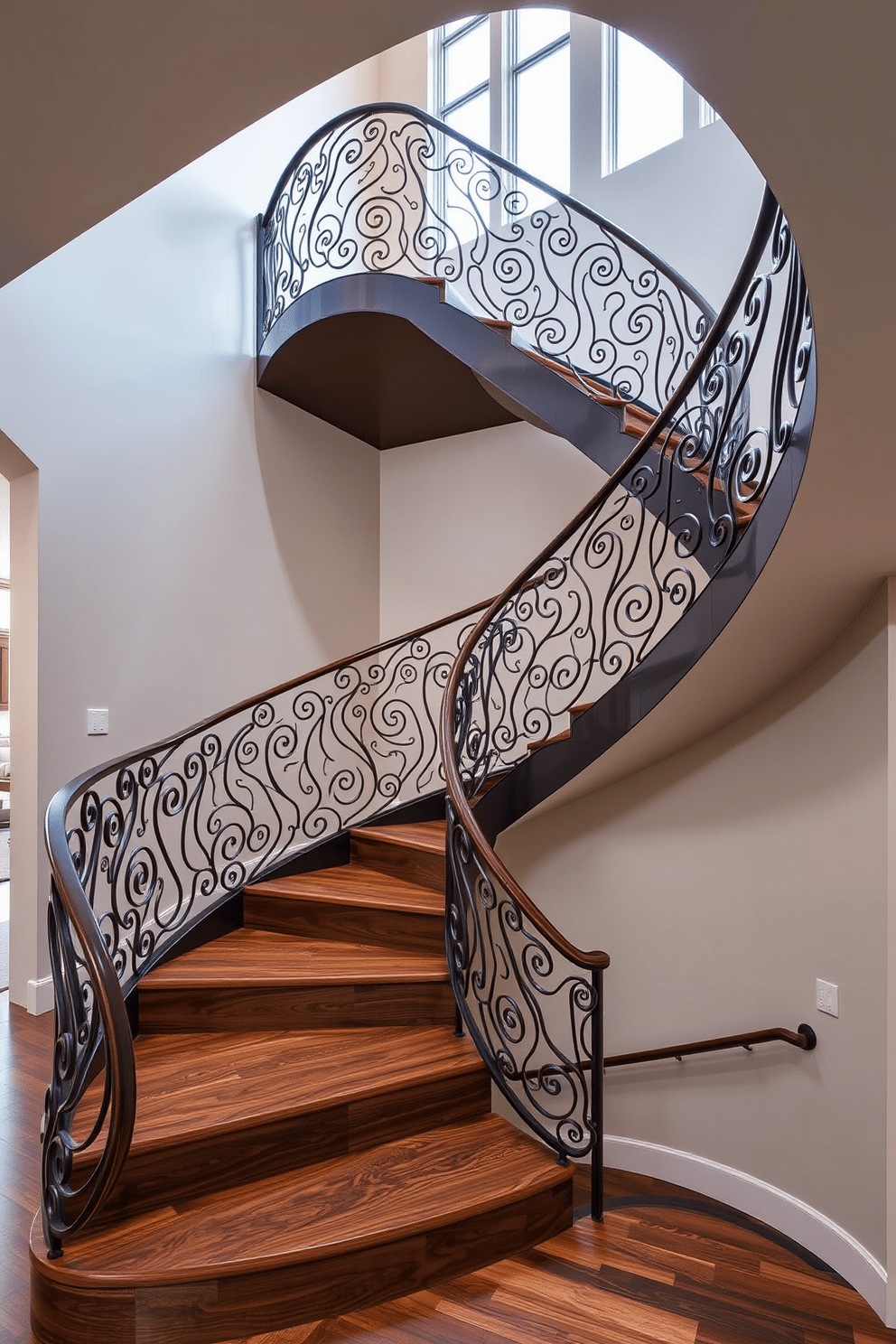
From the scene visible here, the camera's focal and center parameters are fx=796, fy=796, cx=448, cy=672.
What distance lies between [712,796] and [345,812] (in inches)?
110

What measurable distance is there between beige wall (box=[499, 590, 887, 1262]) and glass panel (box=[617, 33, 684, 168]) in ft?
14.6

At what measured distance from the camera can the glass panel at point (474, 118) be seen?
6.68 metres

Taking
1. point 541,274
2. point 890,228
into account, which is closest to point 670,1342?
point 890,228

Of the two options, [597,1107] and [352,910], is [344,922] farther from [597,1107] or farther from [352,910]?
[597,1107]

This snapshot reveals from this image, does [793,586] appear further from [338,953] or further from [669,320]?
[669,320]

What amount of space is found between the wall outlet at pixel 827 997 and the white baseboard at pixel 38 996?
3.56m

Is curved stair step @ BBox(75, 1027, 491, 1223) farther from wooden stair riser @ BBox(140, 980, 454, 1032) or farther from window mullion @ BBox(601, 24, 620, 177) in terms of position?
window mullion @ BBox(601, 24, 620, 177)

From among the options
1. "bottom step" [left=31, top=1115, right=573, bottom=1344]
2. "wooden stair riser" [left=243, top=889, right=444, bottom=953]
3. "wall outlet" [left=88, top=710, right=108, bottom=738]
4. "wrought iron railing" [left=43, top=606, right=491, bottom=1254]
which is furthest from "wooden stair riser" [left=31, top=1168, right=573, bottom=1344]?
"wall outlet" [left=88, top=710, right=108, bottom=738]

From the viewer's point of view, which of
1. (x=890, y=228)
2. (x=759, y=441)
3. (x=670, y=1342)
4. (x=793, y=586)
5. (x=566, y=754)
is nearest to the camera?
(x=890, y=228)

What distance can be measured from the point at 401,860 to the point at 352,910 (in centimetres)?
51

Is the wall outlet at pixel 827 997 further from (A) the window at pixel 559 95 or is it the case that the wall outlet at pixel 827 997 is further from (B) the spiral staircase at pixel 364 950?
(A) the window at pixel 559 95

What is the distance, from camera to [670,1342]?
2158mm

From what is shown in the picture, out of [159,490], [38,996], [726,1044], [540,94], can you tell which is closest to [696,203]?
[540,94]

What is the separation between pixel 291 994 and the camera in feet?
10.3
